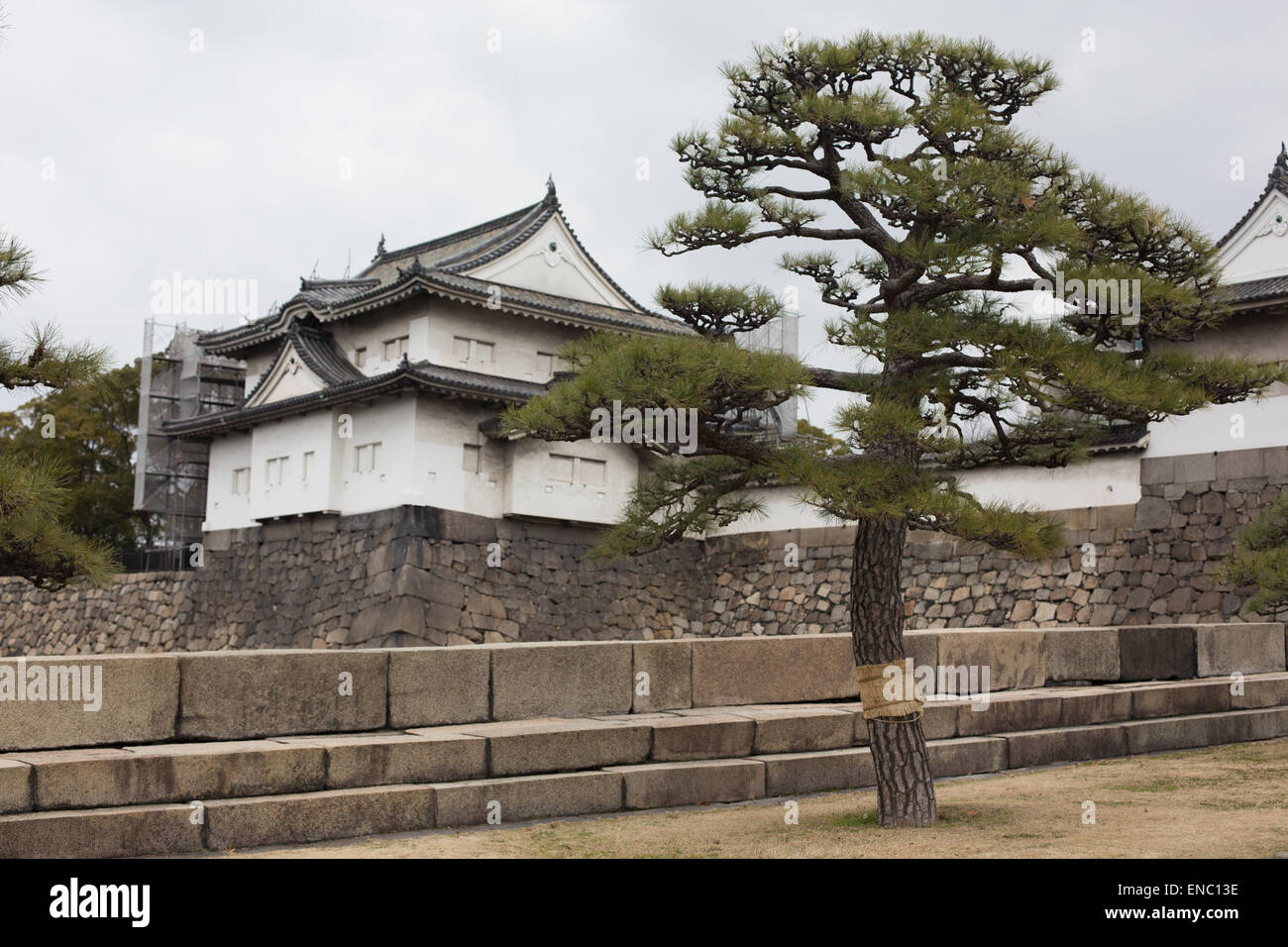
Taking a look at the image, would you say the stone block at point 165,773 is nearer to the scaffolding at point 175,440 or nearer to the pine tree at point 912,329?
the pine tree at point 912,329

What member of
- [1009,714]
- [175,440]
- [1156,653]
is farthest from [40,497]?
[175,440]

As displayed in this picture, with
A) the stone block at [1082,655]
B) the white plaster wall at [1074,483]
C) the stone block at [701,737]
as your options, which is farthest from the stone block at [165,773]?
the white plaster wall at [1074,483]

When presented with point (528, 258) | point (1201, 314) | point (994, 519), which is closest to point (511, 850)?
point (994, 519)

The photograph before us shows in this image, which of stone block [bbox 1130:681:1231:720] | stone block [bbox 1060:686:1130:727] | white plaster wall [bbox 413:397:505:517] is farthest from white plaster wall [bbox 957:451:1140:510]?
white plaster wall [bbox 413:397:505:517]

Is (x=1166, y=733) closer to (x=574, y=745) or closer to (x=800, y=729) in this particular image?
(x=800, y=729)

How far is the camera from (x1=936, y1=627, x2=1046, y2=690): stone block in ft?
41.9

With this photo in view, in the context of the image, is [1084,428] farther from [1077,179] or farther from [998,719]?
[998,719]

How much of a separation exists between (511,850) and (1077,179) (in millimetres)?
5734

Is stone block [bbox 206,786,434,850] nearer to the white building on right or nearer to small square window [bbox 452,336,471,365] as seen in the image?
the white building on right

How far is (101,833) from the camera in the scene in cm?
760

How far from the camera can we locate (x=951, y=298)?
948 cm

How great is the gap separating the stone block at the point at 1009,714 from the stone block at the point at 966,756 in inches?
8.2

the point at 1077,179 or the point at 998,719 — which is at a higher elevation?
the point at 1077,179

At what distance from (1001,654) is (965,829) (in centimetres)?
524
